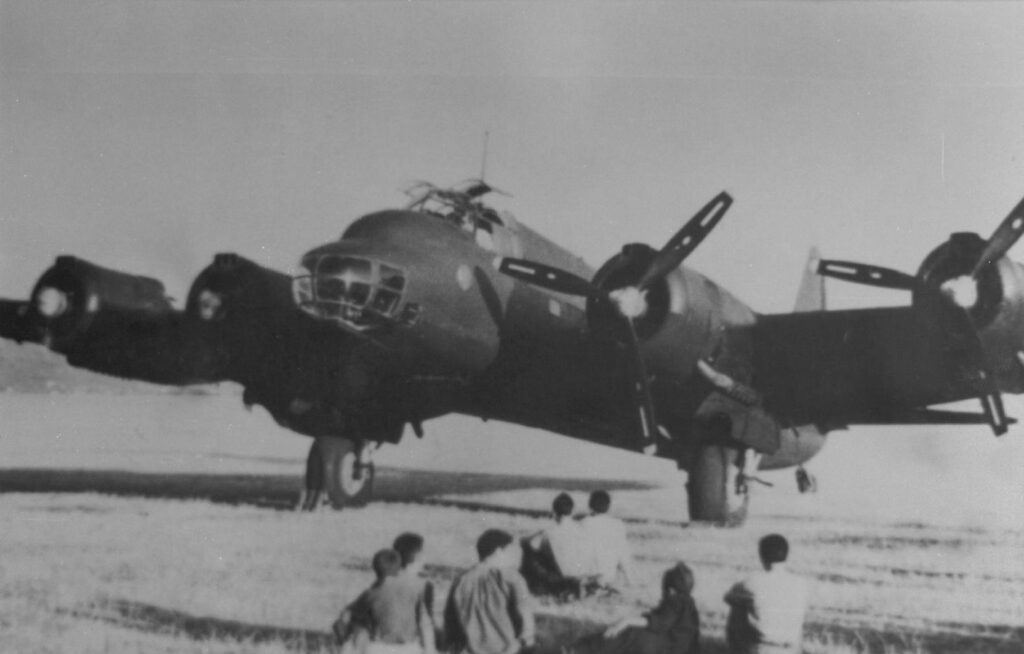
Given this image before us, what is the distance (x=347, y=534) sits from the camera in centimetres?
824

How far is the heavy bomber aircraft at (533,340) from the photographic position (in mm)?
8289

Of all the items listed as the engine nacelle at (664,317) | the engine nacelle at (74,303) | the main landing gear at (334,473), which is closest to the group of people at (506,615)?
the engine nacelle at (664,317)

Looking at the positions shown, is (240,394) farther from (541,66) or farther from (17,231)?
(541,66)

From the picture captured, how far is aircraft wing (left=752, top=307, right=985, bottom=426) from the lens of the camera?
30.5ft

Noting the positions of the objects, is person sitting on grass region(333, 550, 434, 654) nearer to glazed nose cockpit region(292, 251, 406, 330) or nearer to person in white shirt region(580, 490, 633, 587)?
person in white shirt region(580, 490, 633, 587)

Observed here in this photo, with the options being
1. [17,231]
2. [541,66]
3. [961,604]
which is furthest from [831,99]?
[17,231]

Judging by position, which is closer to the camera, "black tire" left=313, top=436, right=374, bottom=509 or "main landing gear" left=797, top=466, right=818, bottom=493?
"black tire" left=313, top=436, right=374, bottom=509

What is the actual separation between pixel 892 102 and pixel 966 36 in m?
0.79

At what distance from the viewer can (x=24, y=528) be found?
7.91 meters

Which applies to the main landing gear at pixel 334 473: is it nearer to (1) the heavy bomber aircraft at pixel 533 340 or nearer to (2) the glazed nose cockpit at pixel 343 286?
(1) the heavy bomber aircraft at pixel 533 340

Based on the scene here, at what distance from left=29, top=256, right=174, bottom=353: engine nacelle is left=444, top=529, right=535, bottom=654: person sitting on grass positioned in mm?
5548

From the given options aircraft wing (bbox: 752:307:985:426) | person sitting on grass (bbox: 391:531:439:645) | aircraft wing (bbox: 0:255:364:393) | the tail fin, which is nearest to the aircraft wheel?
aircraft wing (bbox: 752:307:985:426)

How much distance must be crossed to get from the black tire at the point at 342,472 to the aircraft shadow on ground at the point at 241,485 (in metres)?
0.48

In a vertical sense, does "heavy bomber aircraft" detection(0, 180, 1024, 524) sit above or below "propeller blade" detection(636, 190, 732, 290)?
below
